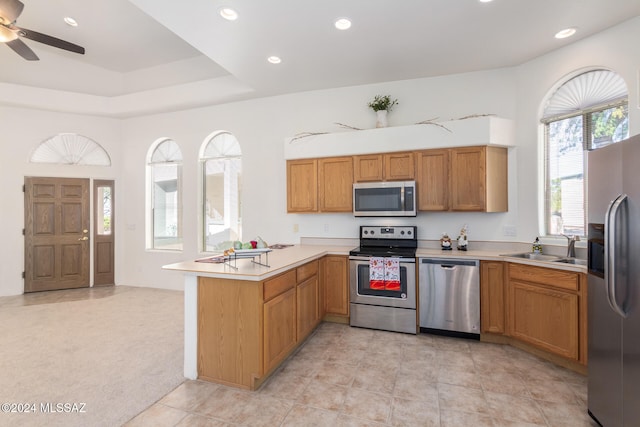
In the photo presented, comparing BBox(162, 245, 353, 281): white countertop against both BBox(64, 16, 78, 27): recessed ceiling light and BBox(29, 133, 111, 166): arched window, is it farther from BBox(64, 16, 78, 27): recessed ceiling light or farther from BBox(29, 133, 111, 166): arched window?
BBox(29, 133, 111, 166): arched window

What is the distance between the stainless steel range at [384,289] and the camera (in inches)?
130

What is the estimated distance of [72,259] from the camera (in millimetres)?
5301

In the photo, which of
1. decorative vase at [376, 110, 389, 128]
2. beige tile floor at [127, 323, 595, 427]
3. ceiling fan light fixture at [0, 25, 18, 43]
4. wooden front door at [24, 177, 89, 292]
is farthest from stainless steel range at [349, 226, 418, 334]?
wooden front door at [24, 177, 89, 292]

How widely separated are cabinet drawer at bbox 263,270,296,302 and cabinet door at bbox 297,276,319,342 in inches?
7.9

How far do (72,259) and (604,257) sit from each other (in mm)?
7169

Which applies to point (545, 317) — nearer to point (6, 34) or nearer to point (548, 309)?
point (548, 309)

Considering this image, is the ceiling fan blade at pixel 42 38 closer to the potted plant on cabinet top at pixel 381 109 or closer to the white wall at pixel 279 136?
the white wall at pixel 279 136

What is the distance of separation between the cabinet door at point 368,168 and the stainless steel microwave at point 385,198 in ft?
0.28

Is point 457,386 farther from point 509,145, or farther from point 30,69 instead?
point 30,69

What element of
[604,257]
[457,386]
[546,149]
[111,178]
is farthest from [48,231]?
[546,149]

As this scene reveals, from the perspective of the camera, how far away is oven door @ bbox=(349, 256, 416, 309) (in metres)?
3.28

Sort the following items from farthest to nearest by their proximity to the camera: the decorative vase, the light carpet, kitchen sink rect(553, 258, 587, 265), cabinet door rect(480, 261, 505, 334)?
the decorative vase → cabinet door rect(480, 261, 505, 334) → kitchen sink rect(553, 258, 587, 265) → the light carpet

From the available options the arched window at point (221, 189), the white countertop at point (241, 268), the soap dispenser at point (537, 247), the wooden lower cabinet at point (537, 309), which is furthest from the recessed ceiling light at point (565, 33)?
the arched window at point (221, 189)

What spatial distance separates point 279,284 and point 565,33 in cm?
370
